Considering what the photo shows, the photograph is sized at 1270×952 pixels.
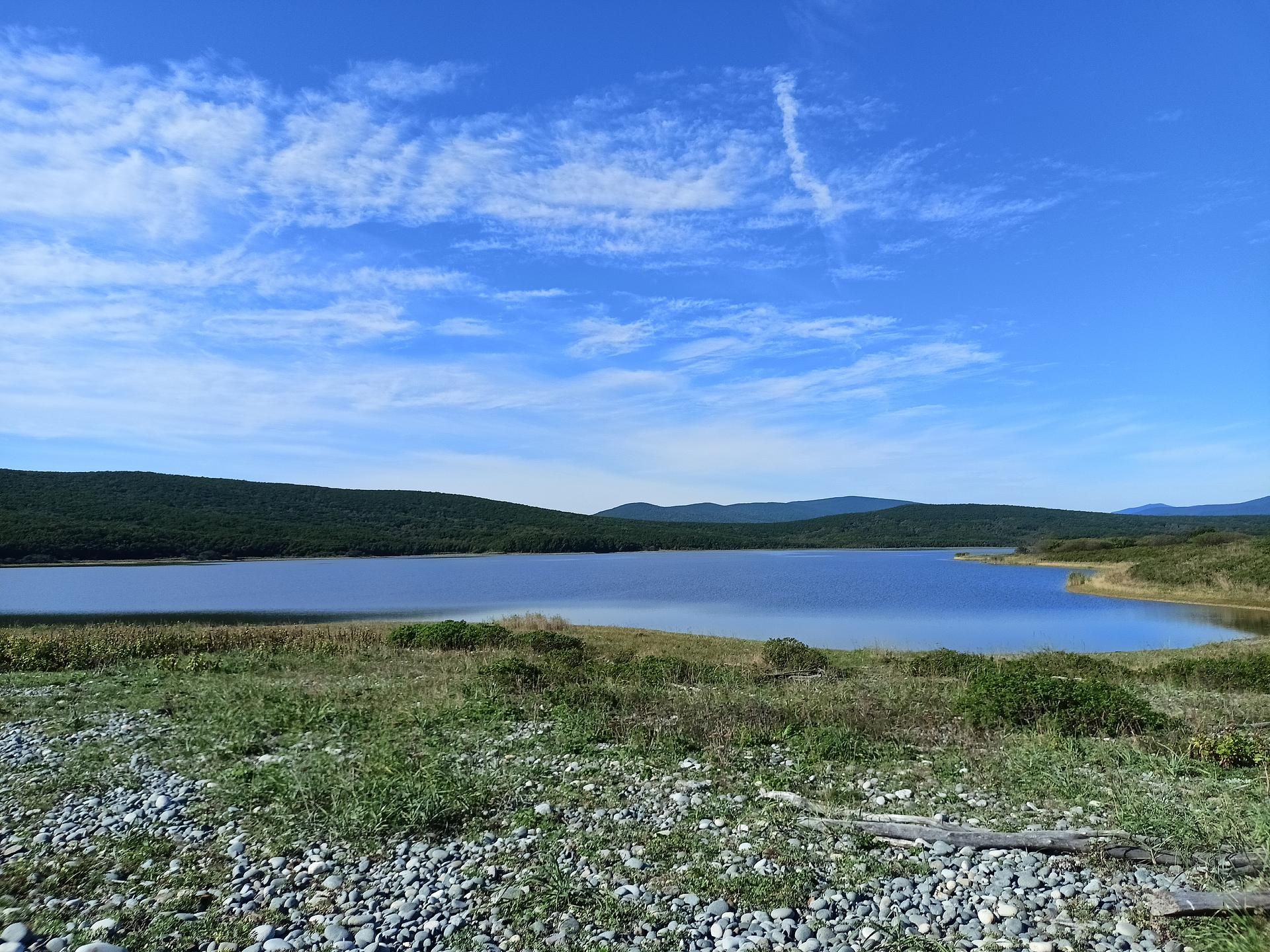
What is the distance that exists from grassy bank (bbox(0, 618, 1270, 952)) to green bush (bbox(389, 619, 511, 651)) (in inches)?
279

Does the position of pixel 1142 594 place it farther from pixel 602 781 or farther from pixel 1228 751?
pixel 602 781

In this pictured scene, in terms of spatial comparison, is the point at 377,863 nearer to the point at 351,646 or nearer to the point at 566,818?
the point at 566,818

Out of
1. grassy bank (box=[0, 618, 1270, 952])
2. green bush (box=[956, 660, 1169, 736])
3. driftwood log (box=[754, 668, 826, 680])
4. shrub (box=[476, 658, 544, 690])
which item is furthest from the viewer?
driftwood log (box=[754, 668, 826, 680])

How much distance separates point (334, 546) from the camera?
146375 millimetres

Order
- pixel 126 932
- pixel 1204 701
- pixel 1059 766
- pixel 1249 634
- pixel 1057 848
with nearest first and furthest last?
pixel 126 932
pixel 1057 848
pixel 1059 766
pixel 1204 701
pixel 1249 634

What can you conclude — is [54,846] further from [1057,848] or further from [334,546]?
[334,546]

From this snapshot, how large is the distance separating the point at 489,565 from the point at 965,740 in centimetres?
10681

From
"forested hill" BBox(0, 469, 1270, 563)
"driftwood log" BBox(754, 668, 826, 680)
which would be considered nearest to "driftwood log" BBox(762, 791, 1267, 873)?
"driftwood log" BBox(754, 668, 826, 680)

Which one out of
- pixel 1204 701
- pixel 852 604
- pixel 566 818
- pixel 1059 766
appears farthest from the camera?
pixel 852 604

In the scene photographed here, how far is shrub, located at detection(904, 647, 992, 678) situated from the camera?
67.4ft

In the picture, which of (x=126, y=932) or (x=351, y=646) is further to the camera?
(x=351, y=646)

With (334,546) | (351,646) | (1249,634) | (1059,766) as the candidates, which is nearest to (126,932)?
(1059,766)

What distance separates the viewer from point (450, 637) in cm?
2633

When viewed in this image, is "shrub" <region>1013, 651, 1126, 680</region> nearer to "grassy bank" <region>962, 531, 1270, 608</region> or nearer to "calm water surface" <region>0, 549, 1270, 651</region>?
"calm water surface" <region>0, 549, 1270, 651</region>
